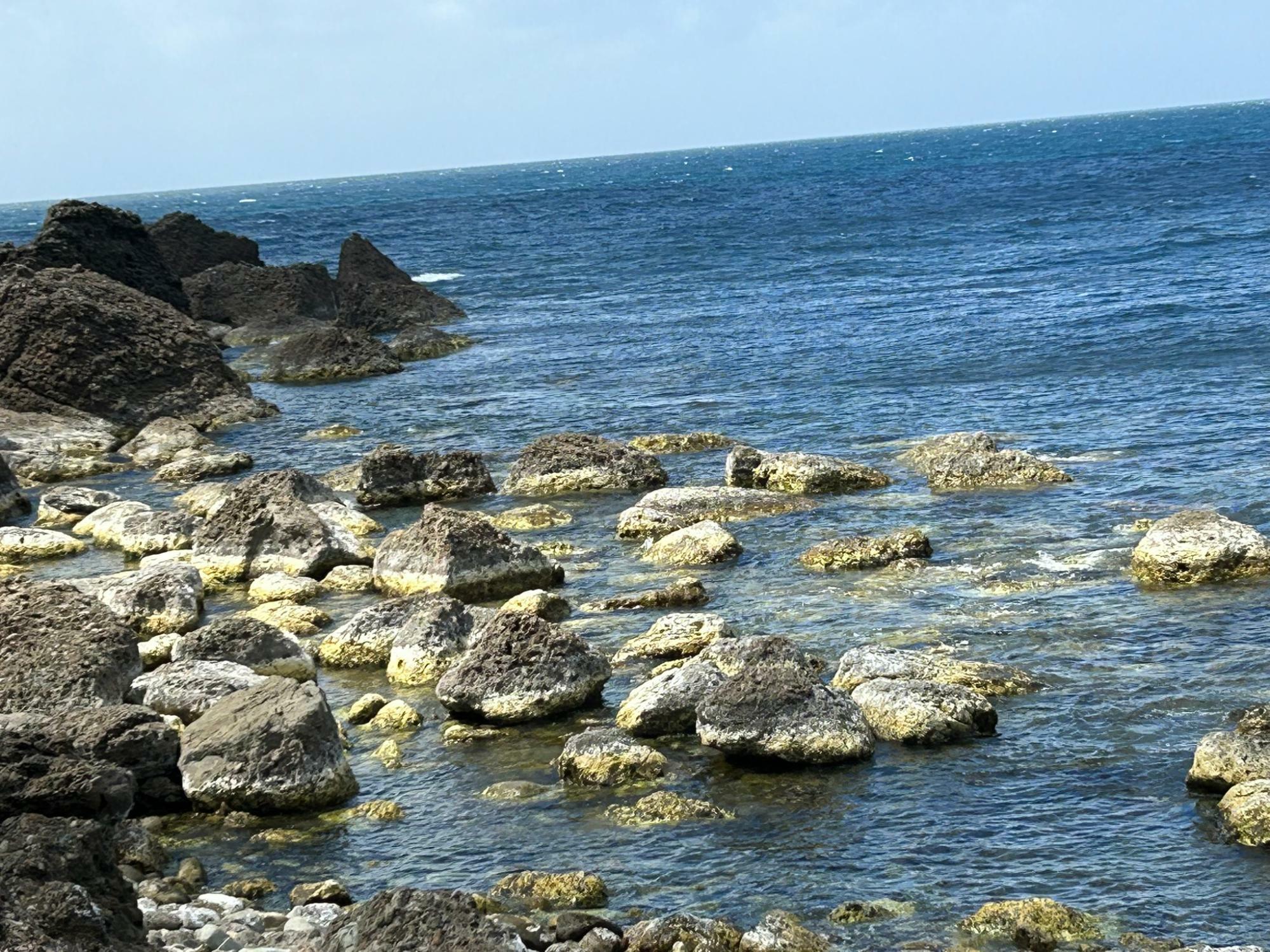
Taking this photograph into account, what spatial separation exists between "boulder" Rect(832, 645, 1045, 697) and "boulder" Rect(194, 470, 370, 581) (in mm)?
9319

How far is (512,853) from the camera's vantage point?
44.7 ft

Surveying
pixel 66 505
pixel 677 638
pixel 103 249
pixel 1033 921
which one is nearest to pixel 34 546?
pixel 66 505

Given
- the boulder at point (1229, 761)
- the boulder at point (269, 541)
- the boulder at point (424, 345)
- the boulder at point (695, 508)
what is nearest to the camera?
the boulder at point (1229, 761)

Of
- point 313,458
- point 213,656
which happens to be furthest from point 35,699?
point 313,458

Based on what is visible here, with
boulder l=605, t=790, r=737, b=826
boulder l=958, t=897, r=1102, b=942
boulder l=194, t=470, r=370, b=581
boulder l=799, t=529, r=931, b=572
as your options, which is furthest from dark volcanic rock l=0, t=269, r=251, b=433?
boulder l=958, t=897, r=1102, b=942

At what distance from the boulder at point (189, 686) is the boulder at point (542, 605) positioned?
4.23 m

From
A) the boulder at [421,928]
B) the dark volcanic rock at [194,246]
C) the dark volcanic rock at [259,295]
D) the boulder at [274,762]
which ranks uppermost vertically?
the dark volcanic rock at [194,246]

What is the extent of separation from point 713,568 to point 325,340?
26408mm

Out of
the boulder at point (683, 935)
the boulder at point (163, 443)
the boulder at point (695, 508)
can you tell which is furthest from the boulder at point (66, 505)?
the boulder at point (683, 935)

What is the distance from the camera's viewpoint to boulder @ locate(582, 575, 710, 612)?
822 inches

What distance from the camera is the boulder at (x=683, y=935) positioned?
11367mm

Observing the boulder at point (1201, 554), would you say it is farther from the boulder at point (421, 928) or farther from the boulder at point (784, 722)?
the boulder at point (421, 928)

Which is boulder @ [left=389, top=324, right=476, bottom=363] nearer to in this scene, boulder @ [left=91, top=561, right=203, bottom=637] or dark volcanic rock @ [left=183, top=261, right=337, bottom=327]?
dark volcanic rock @ [left=183, top=261, right=337, bottom=327]

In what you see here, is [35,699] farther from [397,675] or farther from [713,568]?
[713,568]
